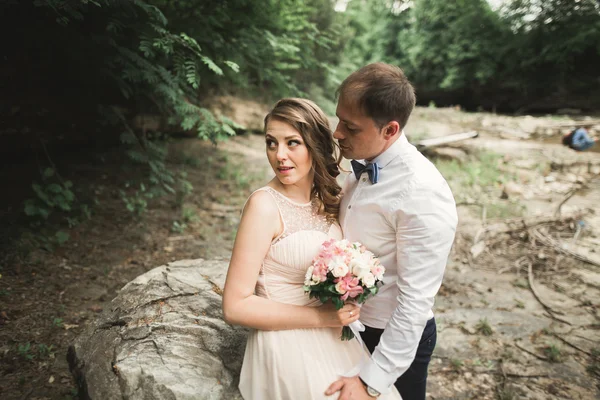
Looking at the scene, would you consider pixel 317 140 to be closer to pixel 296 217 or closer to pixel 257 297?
pixel 296 217

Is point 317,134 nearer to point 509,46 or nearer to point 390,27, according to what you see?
point 509,46

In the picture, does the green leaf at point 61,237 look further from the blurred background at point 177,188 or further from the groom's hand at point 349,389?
the groom's hand at point 349,389

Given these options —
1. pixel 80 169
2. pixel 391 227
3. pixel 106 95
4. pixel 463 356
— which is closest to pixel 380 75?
pixel 391 227

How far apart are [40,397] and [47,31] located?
3086 millimetres

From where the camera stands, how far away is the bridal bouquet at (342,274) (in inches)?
66.7

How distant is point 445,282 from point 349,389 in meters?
3.57

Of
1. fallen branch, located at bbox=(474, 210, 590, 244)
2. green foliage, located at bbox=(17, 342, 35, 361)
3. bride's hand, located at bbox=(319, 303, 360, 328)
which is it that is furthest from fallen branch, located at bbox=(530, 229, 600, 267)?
green foliage, located at bbox=(17, 342, 35, 361)

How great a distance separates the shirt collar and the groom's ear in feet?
0.19

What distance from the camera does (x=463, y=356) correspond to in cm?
349

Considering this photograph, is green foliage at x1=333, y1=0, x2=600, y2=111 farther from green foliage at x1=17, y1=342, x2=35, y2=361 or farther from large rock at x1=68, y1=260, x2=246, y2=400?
green foliage at x1=17, y1=342, x2=35, y2=361

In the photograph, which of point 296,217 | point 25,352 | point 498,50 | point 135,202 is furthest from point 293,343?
point 498,50

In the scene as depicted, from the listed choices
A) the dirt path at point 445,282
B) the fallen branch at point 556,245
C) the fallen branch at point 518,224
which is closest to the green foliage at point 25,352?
the dirt path at point 445,282

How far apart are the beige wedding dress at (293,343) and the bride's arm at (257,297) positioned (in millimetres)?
71

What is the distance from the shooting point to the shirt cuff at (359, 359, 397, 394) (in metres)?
1.78
